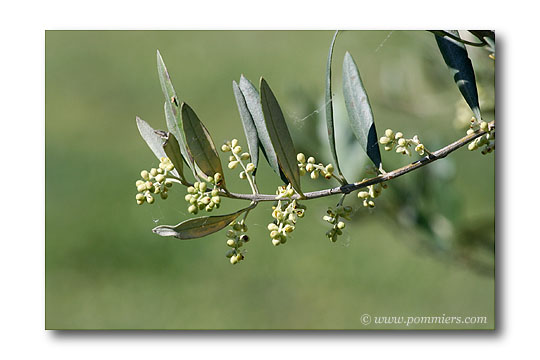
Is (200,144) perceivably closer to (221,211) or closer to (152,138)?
(152,138)

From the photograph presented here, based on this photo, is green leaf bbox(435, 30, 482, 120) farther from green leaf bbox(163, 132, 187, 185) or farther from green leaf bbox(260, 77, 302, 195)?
green leaf bbox(163, 132, 187, 185)

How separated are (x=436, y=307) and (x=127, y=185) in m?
1.40

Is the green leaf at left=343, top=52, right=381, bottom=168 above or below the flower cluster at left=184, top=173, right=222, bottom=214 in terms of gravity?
above

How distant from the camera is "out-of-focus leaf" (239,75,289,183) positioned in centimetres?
95

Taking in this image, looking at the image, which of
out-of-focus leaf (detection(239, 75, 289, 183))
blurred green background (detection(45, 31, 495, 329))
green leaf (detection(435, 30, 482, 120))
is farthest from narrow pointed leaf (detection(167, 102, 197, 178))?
blurred green background (detection(45, 31, 495, 329))

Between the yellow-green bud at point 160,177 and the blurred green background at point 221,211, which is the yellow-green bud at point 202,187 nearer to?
the yellow-green bud at point 160,177

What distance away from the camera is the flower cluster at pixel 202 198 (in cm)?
91

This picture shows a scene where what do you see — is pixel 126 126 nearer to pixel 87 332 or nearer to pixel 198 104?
pixel 198 104

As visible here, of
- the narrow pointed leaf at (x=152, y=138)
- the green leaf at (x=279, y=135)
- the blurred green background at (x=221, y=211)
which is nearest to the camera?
the green leaf at (x=279, y=135)

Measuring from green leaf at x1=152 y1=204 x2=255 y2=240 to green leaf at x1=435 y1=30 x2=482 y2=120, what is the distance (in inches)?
16.5

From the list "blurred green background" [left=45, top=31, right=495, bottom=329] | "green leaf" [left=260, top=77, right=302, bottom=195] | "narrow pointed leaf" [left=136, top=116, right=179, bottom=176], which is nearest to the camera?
"green leaf" [left=260, top=77, right=302, bottom=195]

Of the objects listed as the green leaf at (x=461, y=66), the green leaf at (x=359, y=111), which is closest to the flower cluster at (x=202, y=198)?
the green leaf at (x=359, y=111)

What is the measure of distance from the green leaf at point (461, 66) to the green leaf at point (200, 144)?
427mm
